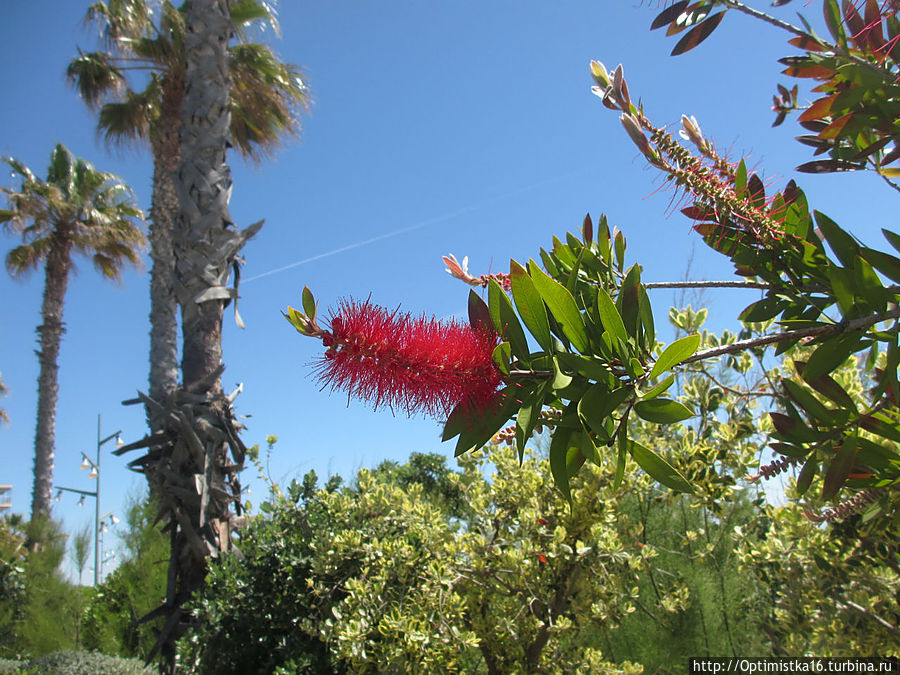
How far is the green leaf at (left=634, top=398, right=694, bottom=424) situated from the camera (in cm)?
94

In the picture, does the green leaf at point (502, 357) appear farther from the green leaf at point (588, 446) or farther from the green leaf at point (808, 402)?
the green leaf at point (808, 402)

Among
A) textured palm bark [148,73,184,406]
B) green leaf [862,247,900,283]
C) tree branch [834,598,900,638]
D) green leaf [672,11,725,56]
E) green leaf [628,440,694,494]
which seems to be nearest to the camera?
green leaf [628,440,694,494]

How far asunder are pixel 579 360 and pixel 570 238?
21.2 inches

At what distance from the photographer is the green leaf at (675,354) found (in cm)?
93

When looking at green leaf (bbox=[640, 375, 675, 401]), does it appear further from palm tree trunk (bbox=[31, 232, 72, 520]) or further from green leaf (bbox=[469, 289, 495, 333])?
palm tree trunk (bbox=[31, 232, 72, 520])

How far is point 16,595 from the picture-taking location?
25.0 feet

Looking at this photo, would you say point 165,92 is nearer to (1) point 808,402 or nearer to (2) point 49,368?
(2) point 49,368

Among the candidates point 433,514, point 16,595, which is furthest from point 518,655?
point 16,595

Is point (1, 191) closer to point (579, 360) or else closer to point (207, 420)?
point (207, 420)

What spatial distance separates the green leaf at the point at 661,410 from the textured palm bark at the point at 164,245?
593 centimetres

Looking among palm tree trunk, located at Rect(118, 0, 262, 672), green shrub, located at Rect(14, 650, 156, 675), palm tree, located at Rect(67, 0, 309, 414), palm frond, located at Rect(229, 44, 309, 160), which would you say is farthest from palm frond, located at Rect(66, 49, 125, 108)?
green shrub, located at Rect(14, 650, 156, 675)

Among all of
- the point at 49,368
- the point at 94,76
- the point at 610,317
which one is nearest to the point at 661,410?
the point at 610,317

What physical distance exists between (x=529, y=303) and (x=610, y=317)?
136mm

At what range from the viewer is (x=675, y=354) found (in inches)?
37.4
